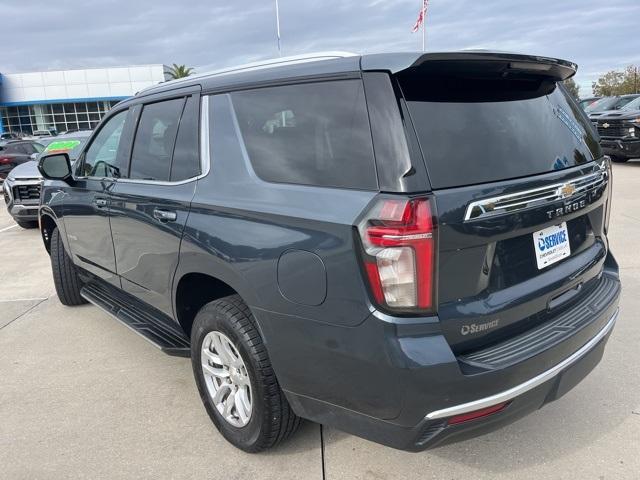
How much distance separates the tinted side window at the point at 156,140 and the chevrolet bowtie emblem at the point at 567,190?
6.62 ft

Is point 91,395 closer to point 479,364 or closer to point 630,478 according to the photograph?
point 479,364

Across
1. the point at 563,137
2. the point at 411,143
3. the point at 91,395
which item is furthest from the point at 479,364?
the point at 91,395

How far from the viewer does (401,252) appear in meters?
1.92

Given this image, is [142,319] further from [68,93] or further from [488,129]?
[68,93]

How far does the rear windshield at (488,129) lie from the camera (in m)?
2.03

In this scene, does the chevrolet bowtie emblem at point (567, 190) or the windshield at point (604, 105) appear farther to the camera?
the windshield at point (604, 105)

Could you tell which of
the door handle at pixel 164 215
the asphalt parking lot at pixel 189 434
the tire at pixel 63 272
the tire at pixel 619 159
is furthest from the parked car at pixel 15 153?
the tire at pixel 619 159

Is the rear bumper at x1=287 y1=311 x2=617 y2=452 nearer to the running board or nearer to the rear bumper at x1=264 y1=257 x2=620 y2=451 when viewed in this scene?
the rear bumper at x1=264 y1=257 x2=620 y2=451

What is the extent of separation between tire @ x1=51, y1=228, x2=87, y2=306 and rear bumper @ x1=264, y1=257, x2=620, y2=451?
10.7ft

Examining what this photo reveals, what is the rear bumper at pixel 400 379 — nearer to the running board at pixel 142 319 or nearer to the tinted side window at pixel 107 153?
the running board at pixel 142 319

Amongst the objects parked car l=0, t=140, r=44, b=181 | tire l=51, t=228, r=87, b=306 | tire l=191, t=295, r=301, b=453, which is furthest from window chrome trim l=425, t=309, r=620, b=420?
parked car l=0, t=140, r=44, b=181

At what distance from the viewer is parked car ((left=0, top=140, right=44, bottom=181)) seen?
13.8m

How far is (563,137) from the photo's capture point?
101 inches

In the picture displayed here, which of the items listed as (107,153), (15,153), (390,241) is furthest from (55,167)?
(15,153)
